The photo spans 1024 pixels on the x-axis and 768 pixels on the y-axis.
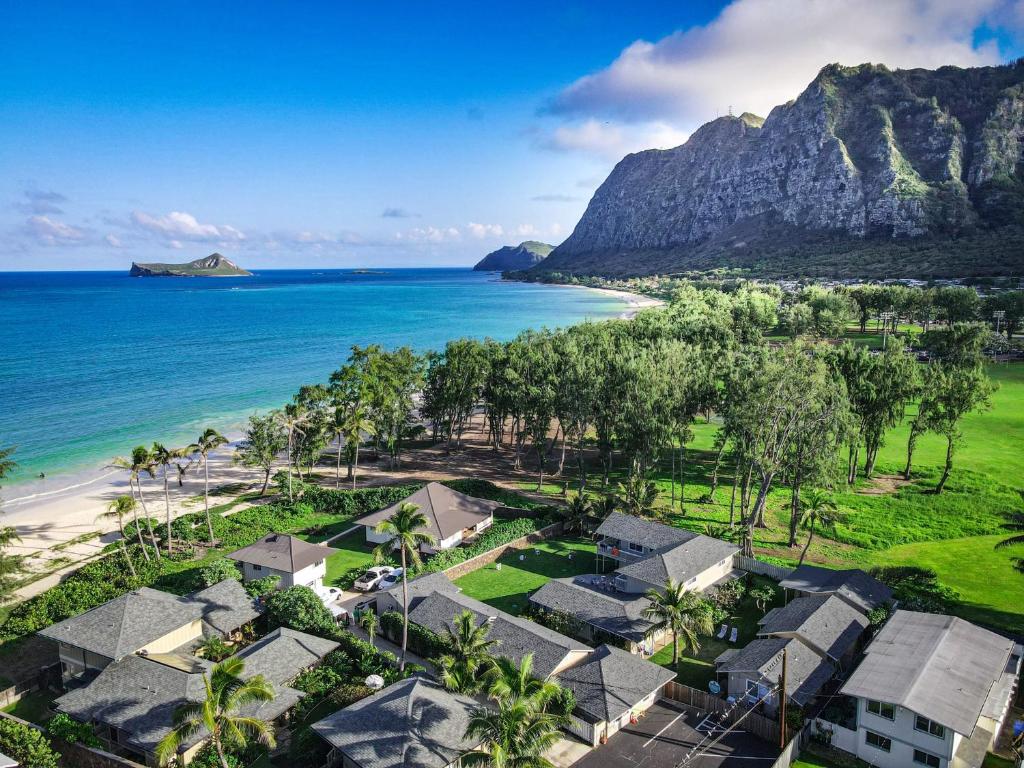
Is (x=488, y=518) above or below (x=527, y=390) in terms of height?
below

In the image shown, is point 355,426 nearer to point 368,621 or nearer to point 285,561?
point 285,561

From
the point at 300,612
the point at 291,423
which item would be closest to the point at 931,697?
the point at 300,612

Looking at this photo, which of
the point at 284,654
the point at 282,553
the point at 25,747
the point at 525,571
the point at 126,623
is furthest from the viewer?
the point at 525,571

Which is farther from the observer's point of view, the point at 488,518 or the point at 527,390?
the point at 527,390

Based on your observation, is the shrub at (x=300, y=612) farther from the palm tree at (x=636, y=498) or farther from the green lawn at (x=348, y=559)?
the palm tree at (x=636, y=498)

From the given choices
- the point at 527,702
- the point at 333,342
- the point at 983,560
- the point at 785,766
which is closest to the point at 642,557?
the point at 785,766

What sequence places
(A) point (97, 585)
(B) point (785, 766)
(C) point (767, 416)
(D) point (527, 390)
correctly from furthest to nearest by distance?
(D) point (527, 390) → (C) point (767, 416) → (A) point (97, 585) → (B) point (785, 766)

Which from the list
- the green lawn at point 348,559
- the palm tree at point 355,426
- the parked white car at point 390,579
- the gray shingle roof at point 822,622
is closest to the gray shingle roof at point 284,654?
the parked white car at point 390,579

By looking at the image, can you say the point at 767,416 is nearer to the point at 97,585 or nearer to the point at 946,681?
the point at 946,681
